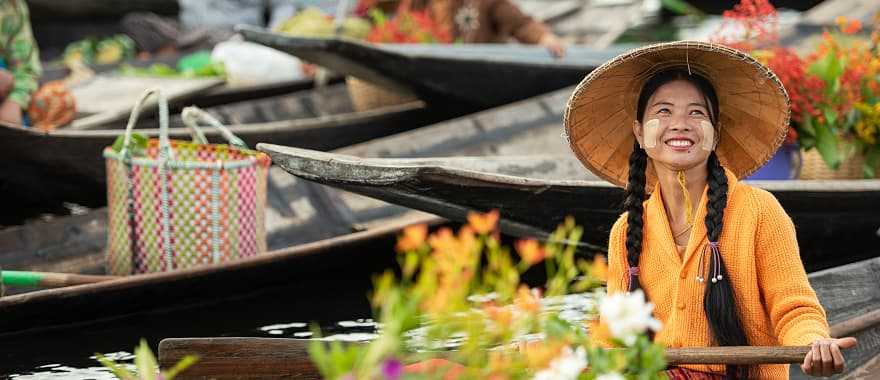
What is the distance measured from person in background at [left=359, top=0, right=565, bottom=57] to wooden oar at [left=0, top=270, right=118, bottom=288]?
3670 millimetres

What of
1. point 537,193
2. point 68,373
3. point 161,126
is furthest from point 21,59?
point 537,193

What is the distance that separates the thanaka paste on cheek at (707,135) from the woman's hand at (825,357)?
0.50 metres

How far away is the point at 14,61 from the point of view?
5.16 metres

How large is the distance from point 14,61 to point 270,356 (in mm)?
3291

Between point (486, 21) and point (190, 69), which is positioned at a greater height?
point (190, 69)

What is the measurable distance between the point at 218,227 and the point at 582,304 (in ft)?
4.07

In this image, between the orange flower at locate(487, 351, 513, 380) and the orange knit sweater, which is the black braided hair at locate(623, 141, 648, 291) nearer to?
the orange knit sweater

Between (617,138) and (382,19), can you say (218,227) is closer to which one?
(617,138)

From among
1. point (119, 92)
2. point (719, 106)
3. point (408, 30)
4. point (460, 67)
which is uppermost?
point (408, 30)

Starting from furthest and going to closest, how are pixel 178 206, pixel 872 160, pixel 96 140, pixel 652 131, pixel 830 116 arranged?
1. pixel 96 140
2. pixel 872 160
3. pixel 830 116
4. pixel 178 206
5. pixel 652 131

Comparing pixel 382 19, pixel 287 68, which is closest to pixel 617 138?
pixel 382 19

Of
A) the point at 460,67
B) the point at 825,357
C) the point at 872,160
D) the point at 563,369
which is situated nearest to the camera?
the point at 563,369

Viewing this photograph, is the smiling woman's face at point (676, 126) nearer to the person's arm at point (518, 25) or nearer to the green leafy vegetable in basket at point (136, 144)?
the green leafy vegetable in basket at point (136, 144)

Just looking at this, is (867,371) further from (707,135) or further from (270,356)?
(270,356)
